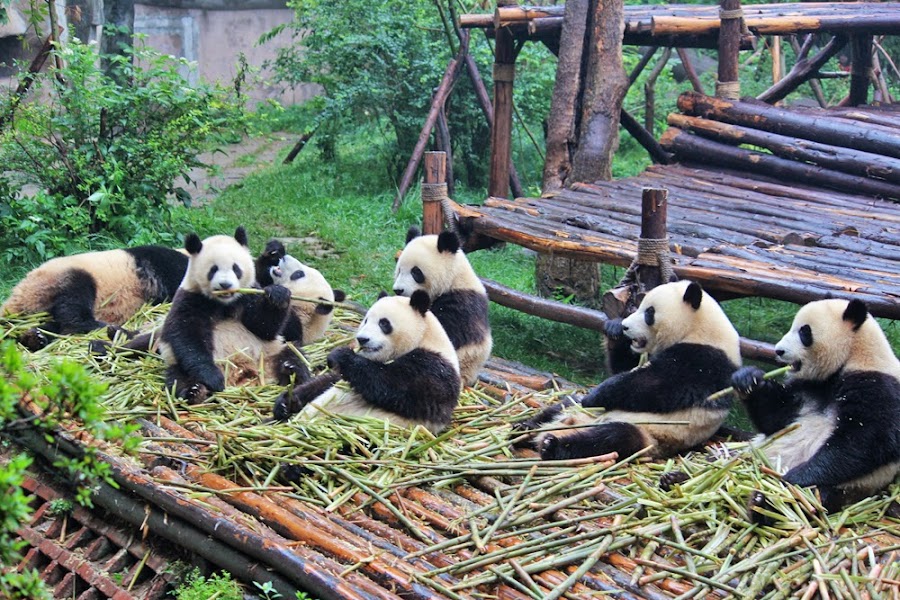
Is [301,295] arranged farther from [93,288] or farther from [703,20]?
[703,20]

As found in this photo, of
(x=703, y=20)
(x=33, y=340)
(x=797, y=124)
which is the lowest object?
(x=33, y=340)

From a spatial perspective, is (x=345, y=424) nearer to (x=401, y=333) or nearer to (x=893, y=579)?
(x=401, y=333)

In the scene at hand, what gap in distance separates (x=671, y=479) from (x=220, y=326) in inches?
86.2

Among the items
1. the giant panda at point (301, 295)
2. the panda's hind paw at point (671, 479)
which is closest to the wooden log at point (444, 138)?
the giant panda at point (301, 295)

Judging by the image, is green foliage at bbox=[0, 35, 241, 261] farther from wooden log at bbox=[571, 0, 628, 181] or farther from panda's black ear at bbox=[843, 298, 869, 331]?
panda's black ear at bbox=[843, 298, 869, 331]

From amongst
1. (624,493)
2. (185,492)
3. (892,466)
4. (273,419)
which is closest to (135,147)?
(273,419)

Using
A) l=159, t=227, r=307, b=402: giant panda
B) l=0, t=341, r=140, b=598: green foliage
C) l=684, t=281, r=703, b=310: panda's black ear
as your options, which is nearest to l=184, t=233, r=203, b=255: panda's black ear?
l=159, t=227, r=307, b=402: giant panda

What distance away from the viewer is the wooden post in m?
5.73

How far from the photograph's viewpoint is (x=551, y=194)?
6512 mm

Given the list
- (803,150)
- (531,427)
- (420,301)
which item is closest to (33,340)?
(420,301)

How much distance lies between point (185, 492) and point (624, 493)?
4.98ft

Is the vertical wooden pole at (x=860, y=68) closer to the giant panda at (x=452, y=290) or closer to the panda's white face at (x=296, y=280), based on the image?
the giant panda at (x=452, y=290)

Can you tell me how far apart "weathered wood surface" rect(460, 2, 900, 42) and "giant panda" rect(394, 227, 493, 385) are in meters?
3.62

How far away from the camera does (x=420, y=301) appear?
12.2 feet
